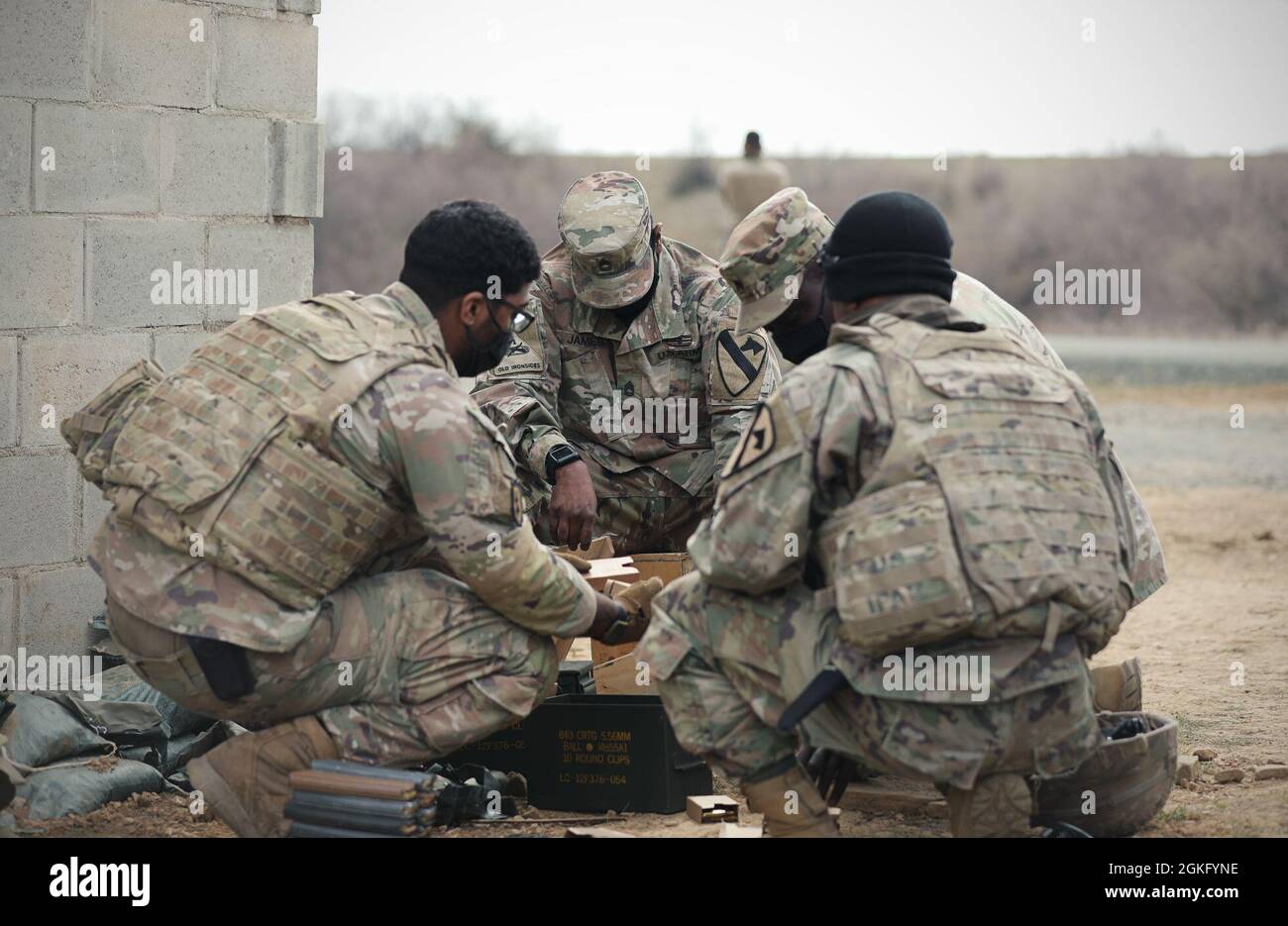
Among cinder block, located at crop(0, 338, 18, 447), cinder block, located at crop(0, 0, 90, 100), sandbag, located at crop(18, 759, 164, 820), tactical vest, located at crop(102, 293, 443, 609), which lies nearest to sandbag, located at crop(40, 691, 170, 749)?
sandbag, located at crop(18, 759, 164, 820)

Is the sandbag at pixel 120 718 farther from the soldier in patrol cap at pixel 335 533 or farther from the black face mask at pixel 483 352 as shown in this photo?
the black face mask at pixel 483 352

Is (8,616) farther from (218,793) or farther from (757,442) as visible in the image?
(757,442)

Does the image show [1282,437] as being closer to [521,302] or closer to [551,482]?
[551,482]

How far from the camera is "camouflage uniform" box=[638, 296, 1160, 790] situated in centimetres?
376

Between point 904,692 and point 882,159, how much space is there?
44738mm

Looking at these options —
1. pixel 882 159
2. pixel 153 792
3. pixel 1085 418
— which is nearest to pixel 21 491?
pixel 153 792

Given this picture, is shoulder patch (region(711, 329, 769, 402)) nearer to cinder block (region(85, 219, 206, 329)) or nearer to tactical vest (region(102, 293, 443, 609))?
tactical vest (region(102, 293, 443, 609))

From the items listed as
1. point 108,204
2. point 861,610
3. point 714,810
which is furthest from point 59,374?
point 861,610

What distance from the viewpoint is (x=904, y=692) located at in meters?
3.79

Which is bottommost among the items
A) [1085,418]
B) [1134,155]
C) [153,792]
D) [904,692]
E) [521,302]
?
[153,792]

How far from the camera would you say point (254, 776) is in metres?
4.36

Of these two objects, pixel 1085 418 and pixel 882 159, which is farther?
pixel 882 159

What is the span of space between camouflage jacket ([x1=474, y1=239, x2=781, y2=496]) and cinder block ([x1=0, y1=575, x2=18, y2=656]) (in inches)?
76.3

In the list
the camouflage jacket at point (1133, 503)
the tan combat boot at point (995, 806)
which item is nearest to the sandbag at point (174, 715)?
the tan combat boot at point (995, 806)
